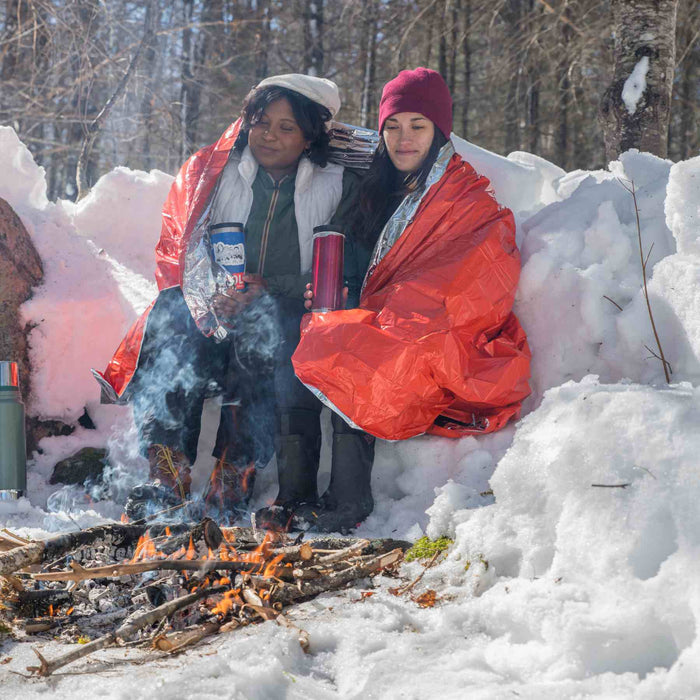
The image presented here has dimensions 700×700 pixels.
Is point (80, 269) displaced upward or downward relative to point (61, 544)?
upward

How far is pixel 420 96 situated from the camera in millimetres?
3254

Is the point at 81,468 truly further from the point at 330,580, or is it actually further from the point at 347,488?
the point at 330,580

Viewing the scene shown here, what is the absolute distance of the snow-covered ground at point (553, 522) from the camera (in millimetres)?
1585

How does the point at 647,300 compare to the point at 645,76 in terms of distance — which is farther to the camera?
the point at 645,76

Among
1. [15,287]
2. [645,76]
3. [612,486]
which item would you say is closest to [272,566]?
[612,486]

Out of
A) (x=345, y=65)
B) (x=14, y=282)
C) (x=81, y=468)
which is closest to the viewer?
(x=81, y=468)

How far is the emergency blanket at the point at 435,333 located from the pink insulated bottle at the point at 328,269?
0.36 feet

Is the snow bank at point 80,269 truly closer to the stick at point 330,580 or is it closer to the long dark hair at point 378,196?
the long dark hair at point 378,196

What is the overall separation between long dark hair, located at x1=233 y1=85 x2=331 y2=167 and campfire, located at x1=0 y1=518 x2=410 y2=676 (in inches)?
77.7

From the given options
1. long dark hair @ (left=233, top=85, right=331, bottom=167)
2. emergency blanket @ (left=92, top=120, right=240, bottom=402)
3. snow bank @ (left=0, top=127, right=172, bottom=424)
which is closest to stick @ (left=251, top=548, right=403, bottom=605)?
emergency blanket @ (left=92, top=120, right=240, bottom=402)

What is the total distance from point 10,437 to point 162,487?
0.91 meters

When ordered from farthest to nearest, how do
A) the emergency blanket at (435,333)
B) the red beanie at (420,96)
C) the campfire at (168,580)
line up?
1. the red beanie at (420,96)
2. the emergency blanket at (435,333)
3. the campfire at (168,580)

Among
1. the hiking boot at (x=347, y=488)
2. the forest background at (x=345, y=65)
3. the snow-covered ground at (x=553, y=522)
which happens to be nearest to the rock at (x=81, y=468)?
the snow-covered ground at (x=553, y=522)

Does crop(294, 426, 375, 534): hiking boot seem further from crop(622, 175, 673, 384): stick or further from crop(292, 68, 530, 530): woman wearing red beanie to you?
crop(622, 175, 673, 384): stick
